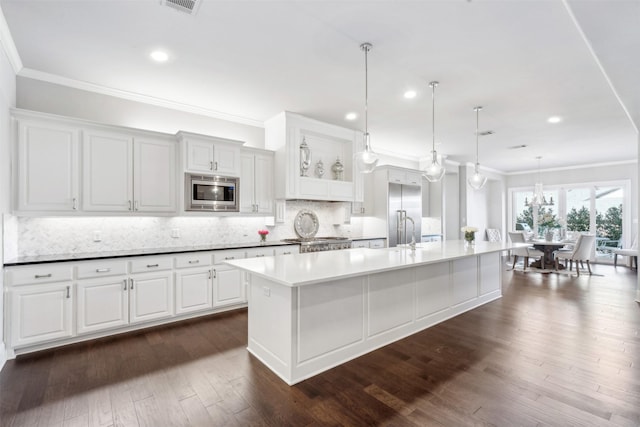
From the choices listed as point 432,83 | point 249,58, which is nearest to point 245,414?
point 249,58

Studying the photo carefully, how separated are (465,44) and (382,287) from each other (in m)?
2.41

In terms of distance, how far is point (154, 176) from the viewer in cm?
387

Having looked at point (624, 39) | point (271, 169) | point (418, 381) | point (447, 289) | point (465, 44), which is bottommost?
point (418, 381)

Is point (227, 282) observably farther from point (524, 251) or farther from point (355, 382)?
point (524, 251)

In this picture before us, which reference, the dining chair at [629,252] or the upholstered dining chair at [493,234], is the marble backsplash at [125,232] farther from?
the dining chair at [629,252]

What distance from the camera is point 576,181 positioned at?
915 cm

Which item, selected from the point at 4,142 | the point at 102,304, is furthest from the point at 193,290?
the point at 4,142

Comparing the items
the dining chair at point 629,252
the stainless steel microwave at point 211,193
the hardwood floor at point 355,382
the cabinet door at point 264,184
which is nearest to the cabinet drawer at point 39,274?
the hardwood floor at point 355,382

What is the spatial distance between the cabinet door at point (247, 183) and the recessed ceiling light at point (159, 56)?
1.72m

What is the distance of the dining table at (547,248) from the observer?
7027mm

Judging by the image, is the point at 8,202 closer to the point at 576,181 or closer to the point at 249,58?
the point at 249,58

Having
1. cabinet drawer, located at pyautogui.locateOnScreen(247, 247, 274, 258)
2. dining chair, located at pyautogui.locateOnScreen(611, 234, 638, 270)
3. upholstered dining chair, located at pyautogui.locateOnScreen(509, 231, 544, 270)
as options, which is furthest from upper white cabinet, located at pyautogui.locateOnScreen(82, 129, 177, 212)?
dining chair, located at pyautogui.locateOnScreen(611, 234, 638, 270)

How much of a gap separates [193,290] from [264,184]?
1904 mm

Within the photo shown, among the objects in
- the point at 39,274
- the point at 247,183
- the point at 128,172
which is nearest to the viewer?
the point at 39,274
